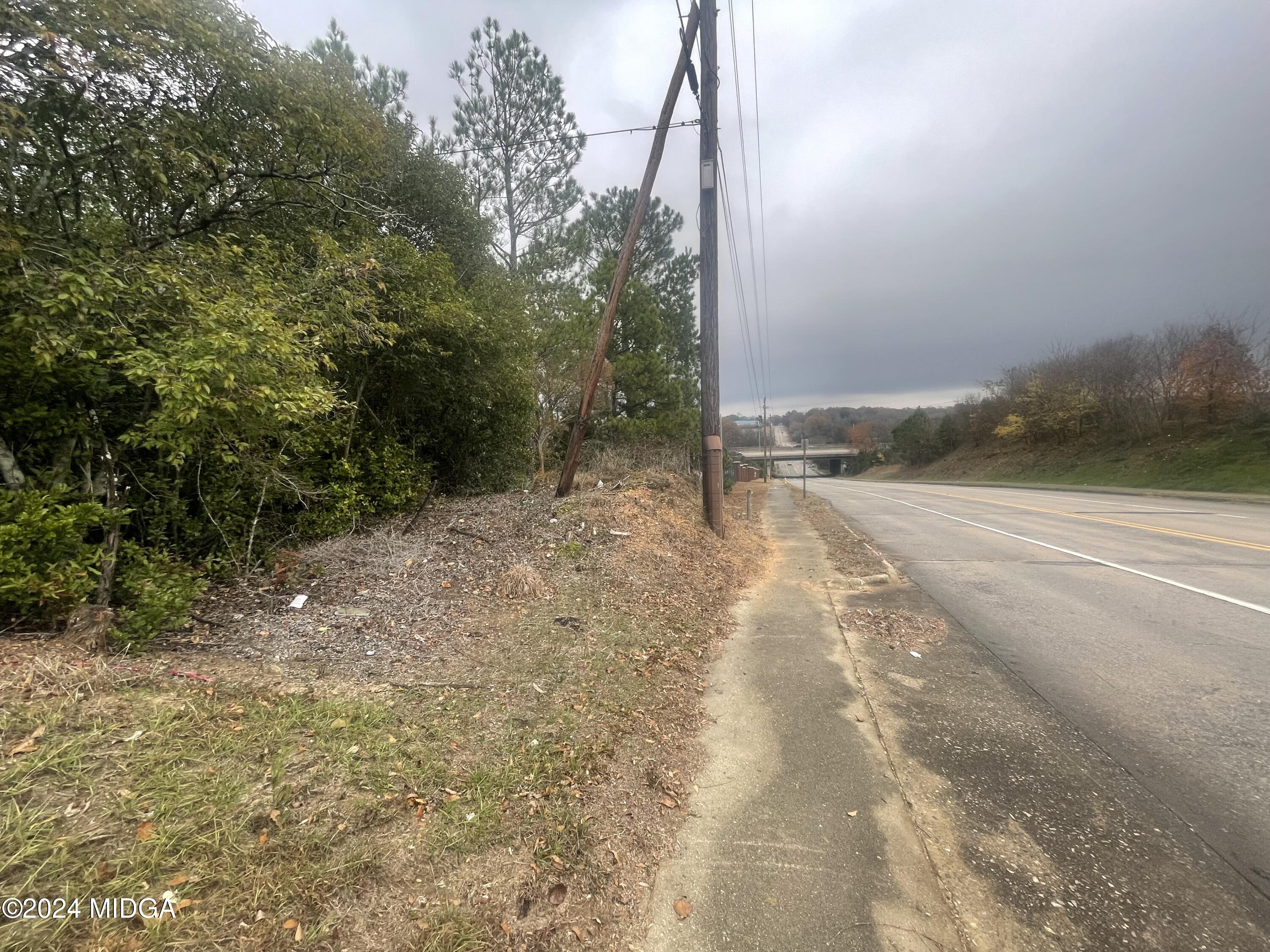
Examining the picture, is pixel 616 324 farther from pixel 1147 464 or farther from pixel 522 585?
pixel 1147 464

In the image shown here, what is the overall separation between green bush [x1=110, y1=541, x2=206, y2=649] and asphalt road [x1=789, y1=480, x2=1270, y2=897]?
20.3 ft

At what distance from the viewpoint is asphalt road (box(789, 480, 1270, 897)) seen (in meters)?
3.13

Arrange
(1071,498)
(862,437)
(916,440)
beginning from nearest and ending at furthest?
1. (1071,498)
2. (916,440)
3. (862,437)

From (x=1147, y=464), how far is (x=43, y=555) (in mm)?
41766

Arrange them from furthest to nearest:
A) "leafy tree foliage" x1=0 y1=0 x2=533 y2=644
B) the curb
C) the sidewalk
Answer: the curb → "leafy tree foliage" x1=0 y1=0 x2=533 y2=644 → the sidewalk

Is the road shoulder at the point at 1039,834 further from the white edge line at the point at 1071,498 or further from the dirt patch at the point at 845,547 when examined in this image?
the white edge line at the point at 1071,498

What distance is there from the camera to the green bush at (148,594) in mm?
3688

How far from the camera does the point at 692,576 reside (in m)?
7.22

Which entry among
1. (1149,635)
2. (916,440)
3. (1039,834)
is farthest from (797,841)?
(916,440)

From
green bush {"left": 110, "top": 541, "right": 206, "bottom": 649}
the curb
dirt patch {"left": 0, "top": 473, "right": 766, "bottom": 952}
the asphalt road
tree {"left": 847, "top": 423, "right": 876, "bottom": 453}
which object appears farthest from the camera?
tree {"left": 847, "top": 423, "right": 876, "bottom": 453}

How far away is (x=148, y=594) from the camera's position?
383 cm

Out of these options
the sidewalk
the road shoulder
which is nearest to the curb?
the road shoulder

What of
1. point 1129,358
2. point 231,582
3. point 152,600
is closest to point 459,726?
point 152,600

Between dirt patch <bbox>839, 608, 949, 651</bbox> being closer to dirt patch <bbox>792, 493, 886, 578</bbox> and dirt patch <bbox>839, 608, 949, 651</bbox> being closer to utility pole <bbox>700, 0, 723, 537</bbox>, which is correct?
dirt patch <bbox>792, 493, 886, 578</bbox>
